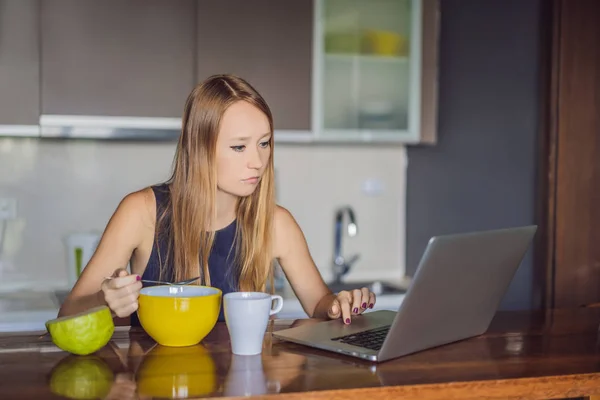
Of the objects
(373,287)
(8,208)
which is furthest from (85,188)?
(373,287)

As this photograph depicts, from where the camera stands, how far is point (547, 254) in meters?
3.61

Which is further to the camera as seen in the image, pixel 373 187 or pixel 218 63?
pixel 373 187

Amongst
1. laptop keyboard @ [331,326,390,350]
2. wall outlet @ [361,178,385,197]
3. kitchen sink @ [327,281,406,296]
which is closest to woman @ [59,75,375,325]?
laptop keyboard @ [331,326,390,350]

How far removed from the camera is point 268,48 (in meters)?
3.21

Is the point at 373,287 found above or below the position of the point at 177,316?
below

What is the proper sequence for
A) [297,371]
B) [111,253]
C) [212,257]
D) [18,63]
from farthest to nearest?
[18,63]
[212,257]
[111,253]
[297,371]

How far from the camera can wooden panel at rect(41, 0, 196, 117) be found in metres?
2.98

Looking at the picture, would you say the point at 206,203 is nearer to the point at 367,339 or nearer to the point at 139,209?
the point at 139,209

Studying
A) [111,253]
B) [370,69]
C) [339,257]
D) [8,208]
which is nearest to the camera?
[111,253]

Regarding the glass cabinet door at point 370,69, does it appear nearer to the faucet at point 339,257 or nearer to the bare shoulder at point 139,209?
the faucet at point 339,257

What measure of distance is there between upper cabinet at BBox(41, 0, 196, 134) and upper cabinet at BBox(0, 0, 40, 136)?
0.12 feet

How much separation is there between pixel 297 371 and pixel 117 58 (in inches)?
78.7

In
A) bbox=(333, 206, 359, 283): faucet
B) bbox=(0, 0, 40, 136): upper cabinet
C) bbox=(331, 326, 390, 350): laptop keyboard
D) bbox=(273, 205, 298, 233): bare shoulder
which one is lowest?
bbox=(333, 206, 359, 283): faucet

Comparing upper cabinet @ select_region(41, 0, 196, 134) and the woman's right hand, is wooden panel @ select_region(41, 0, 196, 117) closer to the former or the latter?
upper cabinet @ select_region(41, 0, 196, 134)
